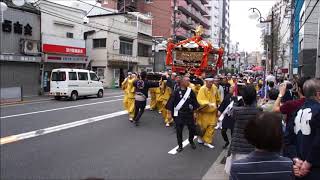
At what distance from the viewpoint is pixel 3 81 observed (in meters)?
25.6

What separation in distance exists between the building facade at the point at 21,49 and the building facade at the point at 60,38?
0.88m

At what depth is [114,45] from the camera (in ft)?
131

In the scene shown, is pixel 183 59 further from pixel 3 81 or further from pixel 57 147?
pixel 3 81

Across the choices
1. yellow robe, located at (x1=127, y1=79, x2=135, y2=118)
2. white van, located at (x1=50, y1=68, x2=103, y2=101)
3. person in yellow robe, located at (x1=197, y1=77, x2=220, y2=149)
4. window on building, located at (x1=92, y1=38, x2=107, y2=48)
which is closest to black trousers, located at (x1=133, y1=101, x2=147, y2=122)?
yellow robe, located at (x1=127, y1=79, x2=135, y2=118)

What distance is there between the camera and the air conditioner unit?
2694 cm

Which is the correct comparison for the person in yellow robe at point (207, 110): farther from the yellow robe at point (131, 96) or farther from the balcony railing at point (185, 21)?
the balcony railing at point (185, 21)

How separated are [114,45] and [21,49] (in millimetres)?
14000

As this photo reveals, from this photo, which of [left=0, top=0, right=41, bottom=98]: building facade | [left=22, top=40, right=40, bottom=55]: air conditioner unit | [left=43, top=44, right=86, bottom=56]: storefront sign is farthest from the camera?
[left=43, top=44, right=86, bottom=56]: storefront sign

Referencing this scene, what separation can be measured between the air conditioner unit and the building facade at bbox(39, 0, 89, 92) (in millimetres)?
838

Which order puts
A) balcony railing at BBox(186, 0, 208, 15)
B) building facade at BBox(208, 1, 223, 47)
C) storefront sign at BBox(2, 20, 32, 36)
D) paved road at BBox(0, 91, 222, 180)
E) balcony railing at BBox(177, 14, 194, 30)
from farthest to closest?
→ building facade at BBox(208, 1, 223, 47), balcony railing at BBox(186, 0, 208, 15), balcony railing at BBox(177, 14, 194, 30), storefront sign at BBox(2, 20, 32, 36), paved road at BBox(0, 91, 222, 180)

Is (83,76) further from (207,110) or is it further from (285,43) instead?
(285,43)

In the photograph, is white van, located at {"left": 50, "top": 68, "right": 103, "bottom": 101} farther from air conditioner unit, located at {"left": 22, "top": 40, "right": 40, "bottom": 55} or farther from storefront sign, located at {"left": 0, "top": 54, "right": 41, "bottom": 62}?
air conditioner unit, located at {"left": 22, "top": 40, "right": 40, "bottom": 55}

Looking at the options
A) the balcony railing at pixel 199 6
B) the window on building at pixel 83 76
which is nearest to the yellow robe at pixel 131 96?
the window on building at pixel 83 76

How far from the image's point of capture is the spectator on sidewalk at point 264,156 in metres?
2.67
